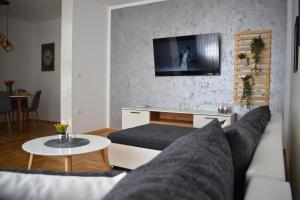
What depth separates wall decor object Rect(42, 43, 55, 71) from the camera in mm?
5920

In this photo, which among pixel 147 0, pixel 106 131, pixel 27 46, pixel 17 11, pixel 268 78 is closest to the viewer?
pixel 268 78

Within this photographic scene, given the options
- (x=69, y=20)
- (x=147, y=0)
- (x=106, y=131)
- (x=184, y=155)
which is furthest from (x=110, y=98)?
(x=184, y=155)

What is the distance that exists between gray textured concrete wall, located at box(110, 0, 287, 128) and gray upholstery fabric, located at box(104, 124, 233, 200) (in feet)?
11.1

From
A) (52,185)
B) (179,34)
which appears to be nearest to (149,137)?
(52,185)

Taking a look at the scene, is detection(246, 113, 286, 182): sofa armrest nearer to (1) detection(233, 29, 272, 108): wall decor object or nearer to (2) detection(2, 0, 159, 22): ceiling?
(1) detection(233, 29, 272, 108): wall decor object

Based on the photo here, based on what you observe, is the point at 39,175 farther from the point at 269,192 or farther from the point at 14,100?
the point at 14,100

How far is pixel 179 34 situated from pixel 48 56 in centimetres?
352

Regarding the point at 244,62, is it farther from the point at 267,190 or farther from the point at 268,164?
the point at 267,190

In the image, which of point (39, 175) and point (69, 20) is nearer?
point (39, 175)

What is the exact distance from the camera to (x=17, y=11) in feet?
17.6

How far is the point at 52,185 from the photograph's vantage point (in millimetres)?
481

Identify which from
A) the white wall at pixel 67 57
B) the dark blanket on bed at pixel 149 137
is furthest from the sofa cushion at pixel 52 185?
the white wall at pixel 67 57

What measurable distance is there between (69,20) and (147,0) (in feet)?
4.92

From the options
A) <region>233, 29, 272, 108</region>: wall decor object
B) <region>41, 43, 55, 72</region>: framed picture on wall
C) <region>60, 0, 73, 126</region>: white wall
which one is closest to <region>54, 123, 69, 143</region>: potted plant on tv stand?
<region>60, 0, 73, 126</region>: white wall
